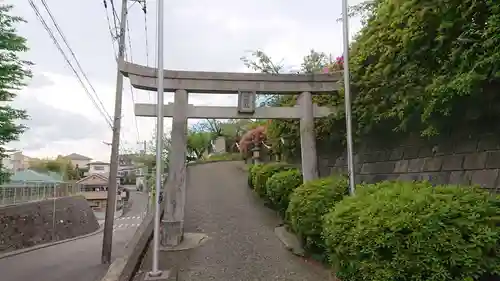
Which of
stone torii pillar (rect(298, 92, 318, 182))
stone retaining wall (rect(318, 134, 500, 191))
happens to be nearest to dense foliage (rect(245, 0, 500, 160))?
stone retaining wall (rect(318, 134, 500, 191))

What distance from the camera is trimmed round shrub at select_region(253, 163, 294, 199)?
1082 centimetres

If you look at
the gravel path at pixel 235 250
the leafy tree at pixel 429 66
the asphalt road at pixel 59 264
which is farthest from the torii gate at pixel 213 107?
the asphalt road at pixel 59 264

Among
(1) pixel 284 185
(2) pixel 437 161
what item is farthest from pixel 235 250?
(2) pixel 437 161

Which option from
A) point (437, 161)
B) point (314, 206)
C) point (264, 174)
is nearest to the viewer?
point (437, 161)

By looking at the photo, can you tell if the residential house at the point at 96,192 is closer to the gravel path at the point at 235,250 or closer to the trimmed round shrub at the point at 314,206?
the gravel path at the point at 235,250

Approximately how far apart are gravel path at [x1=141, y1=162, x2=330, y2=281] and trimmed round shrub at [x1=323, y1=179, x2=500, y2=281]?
6.89 feet

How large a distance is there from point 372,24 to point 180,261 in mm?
5026

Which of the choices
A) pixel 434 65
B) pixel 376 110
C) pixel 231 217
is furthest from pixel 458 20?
pixel 231 217

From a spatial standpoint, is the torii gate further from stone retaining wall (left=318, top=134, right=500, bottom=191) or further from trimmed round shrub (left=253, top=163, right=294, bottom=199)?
trimmed round shrub (left=253, top=163, right=294, bottom=199)

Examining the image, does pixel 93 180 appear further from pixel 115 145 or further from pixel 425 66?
pixel 425 66

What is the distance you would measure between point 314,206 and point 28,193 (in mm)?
19626

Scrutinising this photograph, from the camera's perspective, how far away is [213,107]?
778 cm

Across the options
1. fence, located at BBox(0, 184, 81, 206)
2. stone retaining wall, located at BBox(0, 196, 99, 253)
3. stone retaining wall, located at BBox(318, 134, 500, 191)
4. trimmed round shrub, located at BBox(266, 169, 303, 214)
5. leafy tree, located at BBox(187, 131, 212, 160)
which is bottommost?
stone retaining wall, located at BBox(0, 196, 99, 253)

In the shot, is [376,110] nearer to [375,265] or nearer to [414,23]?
[414,23]
